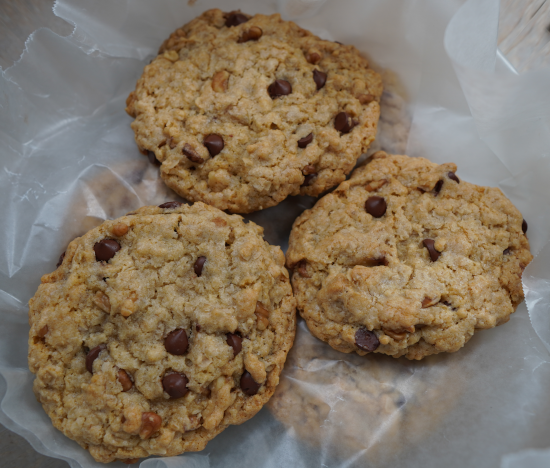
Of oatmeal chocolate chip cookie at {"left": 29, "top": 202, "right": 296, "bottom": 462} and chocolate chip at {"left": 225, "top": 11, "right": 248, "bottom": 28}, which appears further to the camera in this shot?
chocolate chip at {"left": 225, "top": 11, "right": 248, "bottom": 28}

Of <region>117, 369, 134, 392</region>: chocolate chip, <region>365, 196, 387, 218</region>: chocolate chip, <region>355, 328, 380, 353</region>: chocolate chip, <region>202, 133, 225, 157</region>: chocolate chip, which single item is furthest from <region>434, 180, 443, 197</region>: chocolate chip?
<region>117, 369, 134, 392</region>: chocolate chip

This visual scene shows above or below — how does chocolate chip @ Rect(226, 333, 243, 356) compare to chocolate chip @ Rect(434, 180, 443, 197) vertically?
below

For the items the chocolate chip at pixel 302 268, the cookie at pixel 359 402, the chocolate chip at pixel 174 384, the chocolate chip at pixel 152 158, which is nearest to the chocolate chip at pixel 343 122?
the chocolate chip at pixel 302 268

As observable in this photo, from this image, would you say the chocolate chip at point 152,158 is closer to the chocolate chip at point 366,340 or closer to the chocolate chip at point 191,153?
the chocolate chip at point 191,153

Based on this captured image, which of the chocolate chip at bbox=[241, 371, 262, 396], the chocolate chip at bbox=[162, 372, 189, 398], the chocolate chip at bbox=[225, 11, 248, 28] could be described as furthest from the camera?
the chocolate chip at bbox=[225, 11, 248, 28]

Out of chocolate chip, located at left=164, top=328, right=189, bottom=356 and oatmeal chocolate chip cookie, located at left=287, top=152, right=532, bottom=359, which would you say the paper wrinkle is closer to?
oatmeal chocolate chip cookie, located at left=287, top=152, right=532, bottom=359

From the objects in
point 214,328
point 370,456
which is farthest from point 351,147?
point 370,456

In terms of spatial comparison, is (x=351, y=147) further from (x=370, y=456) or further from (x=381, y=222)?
(x=370, y=456)
